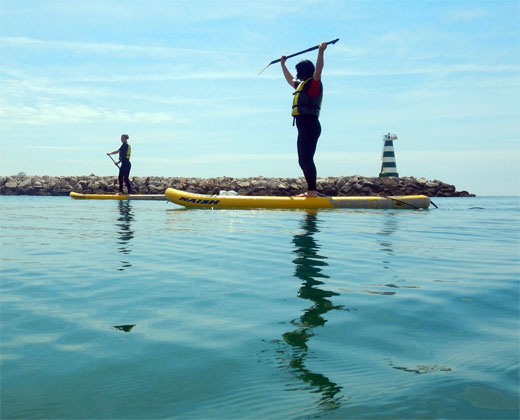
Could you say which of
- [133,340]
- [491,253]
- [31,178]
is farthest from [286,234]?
[31,178]

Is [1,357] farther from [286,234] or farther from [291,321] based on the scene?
[286,234]

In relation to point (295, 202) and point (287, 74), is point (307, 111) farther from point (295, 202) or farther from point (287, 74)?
point (295, 202)

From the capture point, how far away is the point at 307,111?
9.24 meters

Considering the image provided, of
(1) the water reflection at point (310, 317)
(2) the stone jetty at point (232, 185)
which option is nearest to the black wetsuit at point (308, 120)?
(1) the water reflection at point (310, 317)

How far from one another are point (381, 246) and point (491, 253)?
43.2 inches

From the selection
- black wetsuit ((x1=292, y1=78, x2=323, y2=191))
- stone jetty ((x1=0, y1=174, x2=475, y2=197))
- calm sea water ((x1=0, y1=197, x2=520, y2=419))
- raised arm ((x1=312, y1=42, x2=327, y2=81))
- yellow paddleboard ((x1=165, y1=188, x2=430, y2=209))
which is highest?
raised arm ((x1=312, y1=42, x2=327, y2=81))

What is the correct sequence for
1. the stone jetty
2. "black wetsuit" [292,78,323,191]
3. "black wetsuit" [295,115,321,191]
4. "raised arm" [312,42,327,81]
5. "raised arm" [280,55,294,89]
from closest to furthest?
"raised arm" [312,42,327,81] → "black wetsuit" [292,78,323,191] → "black wetsuit" [295,115,321,191] → "raised arm" [280,55,294,89] → the stone jetty

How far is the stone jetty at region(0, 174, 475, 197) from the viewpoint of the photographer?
23906 mm

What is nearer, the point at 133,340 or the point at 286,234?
the point at 133,340

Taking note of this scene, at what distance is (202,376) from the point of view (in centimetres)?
154

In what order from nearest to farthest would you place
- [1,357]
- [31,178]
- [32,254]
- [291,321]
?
[1,357] → [291,321] → [32,254] → [31,178]

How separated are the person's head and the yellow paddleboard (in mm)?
2640

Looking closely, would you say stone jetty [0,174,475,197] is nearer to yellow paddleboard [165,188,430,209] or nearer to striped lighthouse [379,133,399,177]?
striped lighthouse [379,133,399,177]

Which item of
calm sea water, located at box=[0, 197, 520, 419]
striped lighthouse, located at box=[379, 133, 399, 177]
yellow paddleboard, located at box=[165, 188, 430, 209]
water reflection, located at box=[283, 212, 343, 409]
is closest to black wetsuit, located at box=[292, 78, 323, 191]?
yellow paddleboard, located at box=[165, 188, 430, 209]
